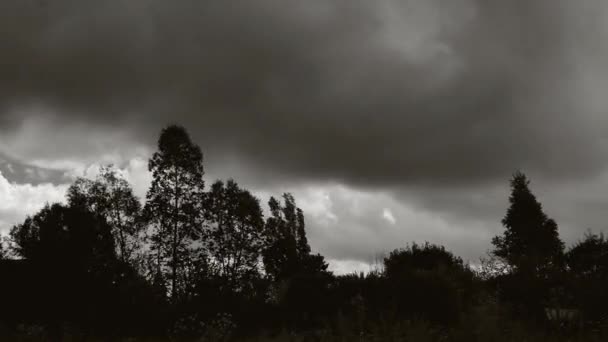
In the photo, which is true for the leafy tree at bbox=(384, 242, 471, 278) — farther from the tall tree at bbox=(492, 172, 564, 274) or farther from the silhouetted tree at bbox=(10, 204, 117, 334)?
the silhouetted tree at bbox=(10, 204, 117, 334)

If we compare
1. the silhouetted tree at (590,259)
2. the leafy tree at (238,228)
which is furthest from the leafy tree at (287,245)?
the silhouetted tree at (590,259)

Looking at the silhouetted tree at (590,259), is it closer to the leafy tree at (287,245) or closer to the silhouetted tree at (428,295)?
the silhouetted tree at (428,295)

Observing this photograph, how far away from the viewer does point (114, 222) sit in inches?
1298

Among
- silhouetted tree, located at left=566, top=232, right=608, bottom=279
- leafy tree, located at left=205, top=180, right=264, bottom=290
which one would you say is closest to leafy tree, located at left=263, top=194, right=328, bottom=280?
leafy tree, located at left=205, top=180, right=264, bottom=290

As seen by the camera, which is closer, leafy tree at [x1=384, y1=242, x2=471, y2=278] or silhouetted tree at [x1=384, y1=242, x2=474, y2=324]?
silhouetted tree at [x1=384, y1=242, x2=474, y2=324]

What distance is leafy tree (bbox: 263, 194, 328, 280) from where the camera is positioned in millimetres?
42031

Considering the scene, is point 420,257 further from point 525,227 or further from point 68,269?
point 68,269

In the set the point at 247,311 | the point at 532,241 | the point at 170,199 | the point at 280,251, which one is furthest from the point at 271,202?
the point at 247,311

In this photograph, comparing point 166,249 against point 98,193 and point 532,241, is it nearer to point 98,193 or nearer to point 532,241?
point 98,193

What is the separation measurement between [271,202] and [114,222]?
16094mm

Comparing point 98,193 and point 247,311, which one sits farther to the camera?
point 98,193

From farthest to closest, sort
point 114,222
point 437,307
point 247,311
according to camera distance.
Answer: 1. point 114,222
2. point 247,311
3. point 437,307

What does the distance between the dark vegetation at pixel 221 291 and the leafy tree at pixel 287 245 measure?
291 inches

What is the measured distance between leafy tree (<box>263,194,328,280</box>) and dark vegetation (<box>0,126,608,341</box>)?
7.39 metres
